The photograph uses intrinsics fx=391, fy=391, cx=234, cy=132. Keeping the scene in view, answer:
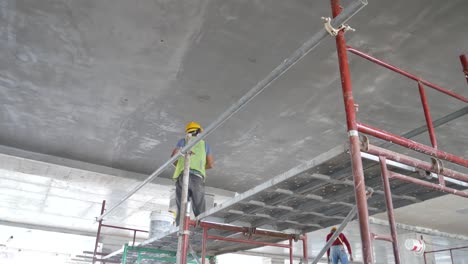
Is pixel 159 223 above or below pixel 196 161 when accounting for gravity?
below

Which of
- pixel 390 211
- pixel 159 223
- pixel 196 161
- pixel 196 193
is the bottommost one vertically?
pixel 390 211

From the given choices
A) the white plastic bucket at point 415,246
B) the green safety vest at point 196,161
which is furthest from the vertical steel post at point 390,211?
the white plastic bucket at point 415,246

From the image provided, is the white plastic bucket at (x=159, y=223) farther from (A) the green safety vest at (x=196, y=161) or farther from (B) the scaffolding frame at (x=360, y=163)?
(B) the scaffolding frame at (x=360, y=163)

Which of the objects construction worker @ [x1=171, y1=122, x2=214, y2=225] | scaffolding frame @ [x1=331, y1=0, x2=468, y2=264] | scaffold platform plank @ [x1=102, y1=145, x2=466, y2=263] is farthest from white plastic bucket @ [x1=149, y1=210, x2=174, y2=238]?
scaffolding frame @ [x1=331, y1=0, x2=468, y2=264]

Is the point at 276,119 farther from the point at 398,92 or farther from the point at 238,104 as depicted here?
the point at 238,104

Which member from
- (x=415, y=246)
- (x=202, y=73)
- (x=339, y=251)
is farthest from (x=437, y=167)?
(x=339, y=251)

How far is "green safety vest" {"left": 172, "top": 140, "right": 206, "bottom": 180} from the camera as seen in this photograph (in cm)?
554

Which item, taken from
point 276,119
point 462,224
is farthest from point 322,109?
point 462,224

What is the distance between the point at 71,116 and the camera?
24.9 feet

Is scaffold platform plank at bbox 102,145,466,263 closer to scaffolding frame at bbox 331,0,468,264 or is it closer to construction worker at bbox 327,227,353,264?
scaffolding frame at bbox 331,0,468,264

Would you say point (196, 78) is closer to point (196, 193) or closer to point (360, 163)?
point (196, 193)

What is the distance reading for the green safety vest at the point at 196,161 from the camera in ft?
18.2

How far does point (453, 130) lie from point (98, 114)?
6785 mm

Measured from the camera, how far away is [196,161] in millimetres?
5637
